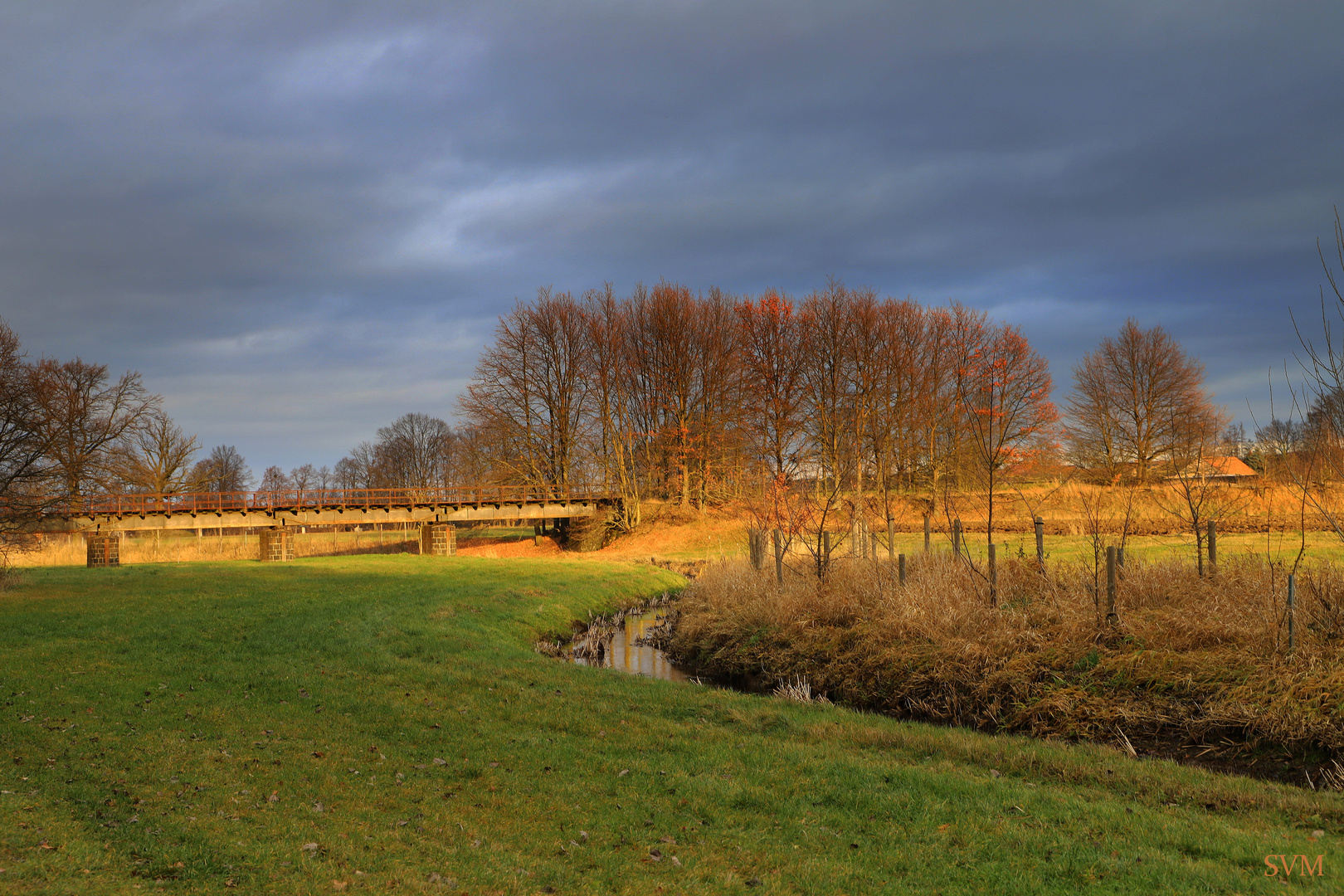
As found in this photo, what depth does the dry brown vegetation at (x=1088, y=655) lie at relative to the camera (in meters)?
8.87

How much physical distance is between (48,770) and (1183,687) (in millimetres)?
12531

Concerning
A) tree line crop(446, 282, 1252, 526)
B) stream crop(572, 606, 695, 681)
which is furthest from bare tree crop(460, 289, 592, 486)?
stream crop(572, 606, 695, 681)

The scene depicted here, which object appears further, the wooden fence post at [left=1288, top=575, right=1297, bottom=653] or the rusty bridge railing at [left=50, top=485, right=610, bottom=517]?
the rusty bridge railing at [left=50, top=485, right=610, bottom=517]

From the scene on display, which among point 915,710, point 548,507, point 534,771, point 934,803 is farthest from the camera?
point 548,507

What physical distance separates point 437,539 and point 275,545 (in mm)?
7758

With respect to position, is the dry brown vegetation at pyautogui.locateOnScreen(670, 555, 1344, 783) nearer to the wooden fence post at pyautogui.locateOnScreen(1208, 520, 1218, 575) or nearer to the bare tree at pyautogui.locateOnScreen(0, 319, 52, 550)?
the wooden fence post at pyautogui.locateOnScreen(1208, 520, 1218, 575)

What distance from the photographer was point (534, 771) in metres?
7.87

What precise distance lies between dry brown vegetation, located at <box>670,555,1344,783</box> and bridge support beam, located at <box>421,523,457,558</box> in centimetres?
2817

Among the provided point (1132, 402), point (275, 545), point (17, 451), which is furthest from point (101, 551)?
point (1132, 402)

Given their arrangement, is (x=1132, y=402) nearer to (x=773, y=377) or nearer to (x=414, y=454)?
(x=773, y=377)

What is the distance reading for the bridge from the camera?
115ft

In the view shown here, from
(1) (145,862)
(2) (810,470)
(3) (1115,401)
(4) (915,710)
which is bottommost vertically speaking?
(4) (915,710)

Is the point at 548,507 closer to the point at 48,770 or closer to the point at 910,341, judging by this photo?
the point at 910,341

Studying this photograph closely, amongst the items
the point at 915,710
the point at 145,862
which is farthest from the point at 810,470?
the point at 145,862
